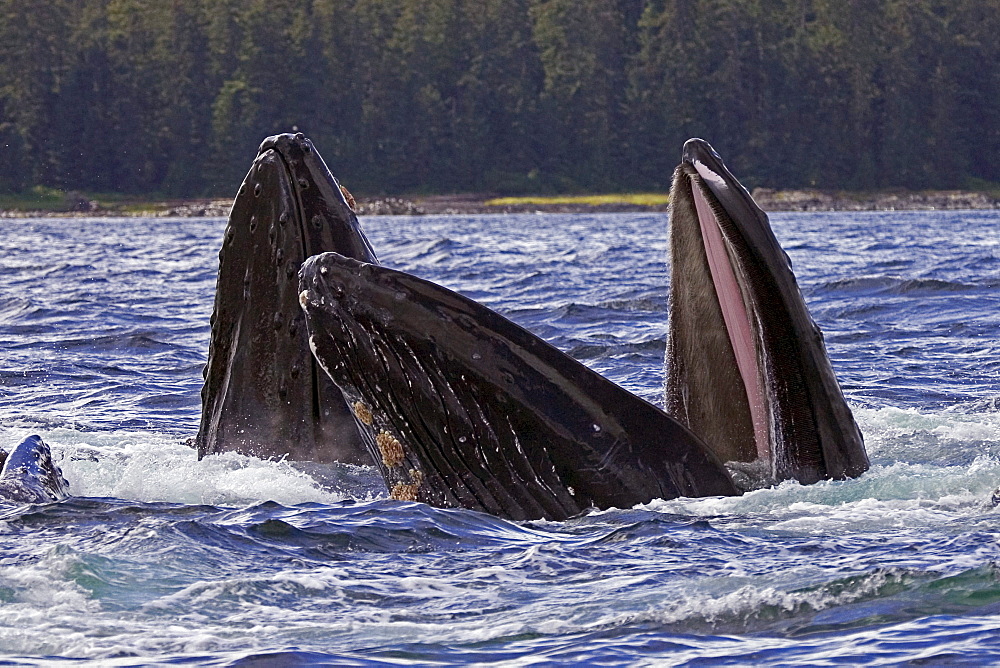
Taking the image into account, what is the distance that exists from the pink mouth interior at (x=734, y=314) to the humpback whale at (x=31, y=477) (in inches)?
119

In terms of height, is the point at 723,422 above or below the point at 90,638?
above

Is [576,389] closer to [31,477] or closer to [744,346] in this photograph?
[744,346]

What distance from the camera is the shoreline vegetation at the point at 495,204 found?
89.6m

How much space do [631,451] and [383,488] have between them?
1.37 metres

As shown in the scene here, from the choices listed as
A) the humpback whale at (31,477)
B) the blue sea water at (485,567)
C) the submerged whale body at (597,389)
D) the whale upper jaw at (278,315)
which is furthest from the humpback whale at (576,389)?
the humpback whale at (31,477)

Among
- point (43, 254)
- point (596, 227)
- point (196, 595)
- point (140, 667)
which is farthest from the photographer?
point (596, 227)

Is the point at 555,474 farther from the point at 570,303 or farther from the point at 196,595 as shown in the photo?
the point at 570,303

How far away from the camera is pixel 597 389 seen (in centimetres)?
589

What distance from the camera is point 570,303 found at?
64.4ft

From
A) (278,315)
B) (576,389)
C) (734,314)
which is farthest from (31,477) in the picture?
(734,314)

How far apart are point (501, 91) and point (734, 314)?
102831 millimetres

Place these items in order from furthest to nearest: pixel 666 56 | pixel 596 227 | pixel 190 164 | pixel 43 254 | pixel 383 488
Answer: pixel 666 56 → pixel 190 164 → pixel 596 227 → pixel 43 254 → pixel 383 488

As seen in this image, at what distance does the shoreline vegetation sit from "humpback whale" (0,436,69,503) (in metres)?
80.3

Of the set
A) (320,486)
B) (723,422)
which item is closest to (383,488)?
(320,486)
